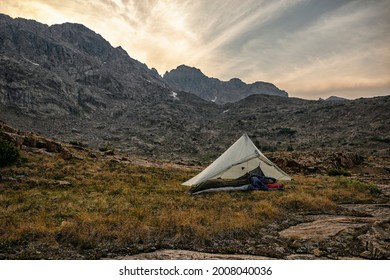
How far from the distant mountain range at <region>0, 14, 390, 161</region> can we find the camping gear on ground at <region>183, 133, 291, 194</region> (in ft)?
184

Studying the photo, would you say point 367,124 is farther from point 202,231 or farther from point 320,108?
point 202,231

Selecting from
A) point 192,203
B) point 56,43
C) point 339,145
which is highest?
point 56,43

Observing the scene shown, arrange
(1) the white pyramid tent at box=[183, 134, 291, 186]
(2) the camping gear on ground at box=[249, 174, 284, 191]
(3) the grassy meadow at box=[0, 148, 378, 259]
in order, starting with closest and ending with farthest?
(3) the grassy meadow at box=[0, 148, 378, 259] < (2) the camping gear on ground at box=[249, 174, 284, 191] < (1) the white pyramid tent at box=[183, 134, 291, 186]

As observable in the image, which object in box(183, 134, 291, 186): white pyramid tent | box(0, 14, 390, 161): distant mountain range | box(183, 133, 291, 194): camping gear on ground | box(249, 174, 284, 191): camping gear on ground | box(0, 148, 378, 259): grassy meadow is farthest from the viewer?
box(0, 14, 390, 161): distant mountain range

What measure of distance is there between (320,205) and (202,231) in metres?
6.67

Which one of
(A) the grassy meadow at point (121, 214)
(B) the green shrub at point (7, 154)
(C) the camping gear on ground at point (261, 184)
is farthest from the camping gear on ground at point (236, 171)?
(B) the green shrub at point (7, 154)

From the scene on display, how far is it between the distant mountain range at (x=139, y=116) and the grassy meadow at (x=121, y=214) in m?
58.5

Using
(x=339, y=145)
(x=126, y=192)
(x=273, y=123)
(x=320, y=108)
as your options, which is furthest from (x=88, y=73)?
(x=126, y=192)

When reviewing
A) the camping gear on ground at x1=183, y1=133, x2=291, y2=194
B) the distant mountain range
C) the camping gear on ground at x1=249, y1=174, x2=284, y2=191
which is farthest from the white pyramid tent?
the distant mountain range

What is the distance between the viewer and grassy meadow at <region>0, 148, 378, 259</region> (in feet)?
25.8

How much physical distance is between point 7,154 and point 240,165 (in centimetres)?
1624

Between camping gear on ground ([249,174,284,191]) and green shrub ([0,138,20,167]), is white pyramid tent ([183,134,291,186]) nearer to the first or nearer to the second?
camping gear on ground ([249,174,284,191])

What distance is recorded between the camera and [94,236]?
828 cm

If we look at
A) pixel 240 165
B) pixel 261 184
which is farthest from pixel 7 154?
pixel 261 184
